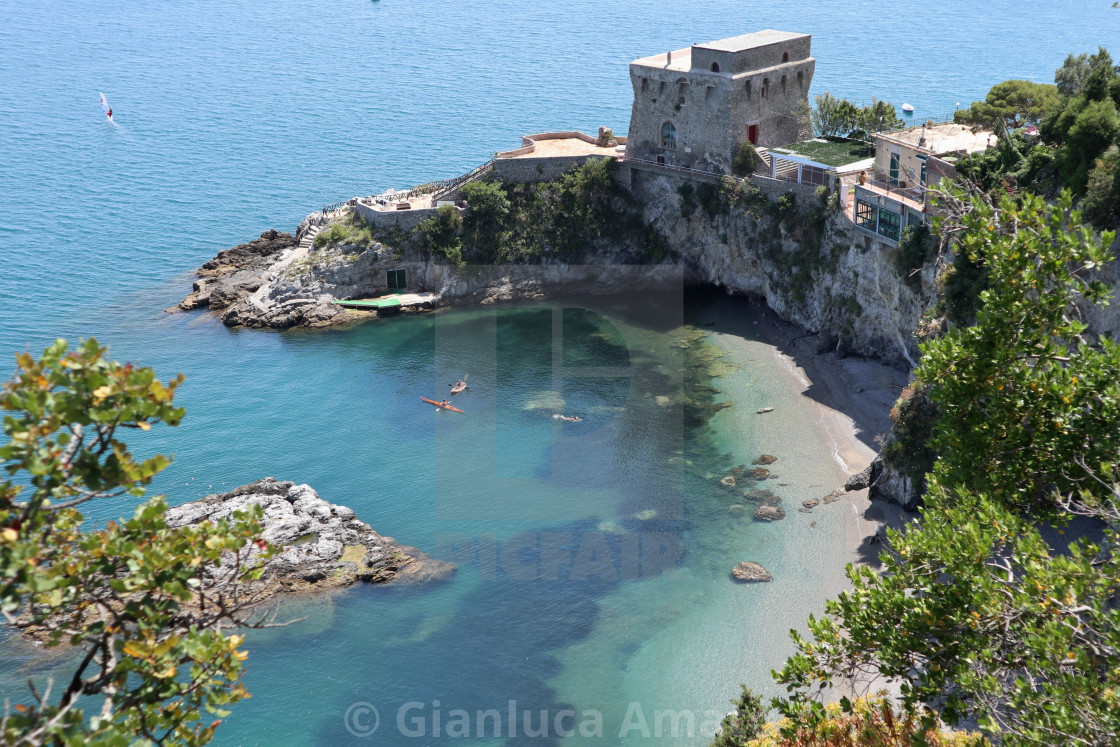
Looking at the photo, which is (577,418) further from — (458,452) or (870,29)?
(870,29)

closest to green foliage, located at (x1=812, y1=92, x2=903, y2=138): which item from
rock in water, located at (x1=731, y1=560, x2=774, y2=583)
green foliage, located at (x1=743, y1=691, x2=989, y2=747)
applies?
rock in water, located at (x1=731, y1=560, x2=774, y2=583)

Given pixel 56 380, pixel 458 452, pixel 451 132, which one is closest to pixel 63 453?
pixel 56 380

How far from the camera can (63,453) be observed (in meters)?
13.0

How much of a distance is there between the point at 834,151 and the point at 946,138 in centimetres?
766

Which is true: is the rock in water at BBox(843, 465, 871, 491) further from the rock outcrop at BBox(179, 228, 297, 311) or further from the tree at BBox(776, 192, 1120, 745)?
the rock outcrop at BBox(179, 228, 297, 311)

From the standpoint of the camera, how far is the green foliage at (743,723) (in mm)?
31125

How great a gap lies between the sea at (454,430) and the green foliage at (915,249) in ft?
31.0

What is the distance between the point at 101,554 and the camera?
45.6 ft

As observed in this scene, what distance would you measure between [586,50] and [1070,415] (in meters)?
148

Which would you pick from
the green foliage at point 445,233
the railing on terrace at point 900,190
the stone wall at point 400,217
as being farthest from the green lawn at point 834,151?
the stone wall at point 400,217

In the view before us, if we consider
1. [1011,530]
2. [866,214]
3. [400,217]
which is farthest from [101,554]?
[400,217]

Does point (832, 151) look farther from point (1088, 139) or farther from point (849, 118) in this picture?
point (1088, 139)

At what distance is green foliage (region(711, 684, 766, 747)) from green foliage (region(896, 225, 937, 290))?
26805mm

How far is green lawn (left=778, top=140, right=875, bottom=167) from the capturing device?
63000mm
